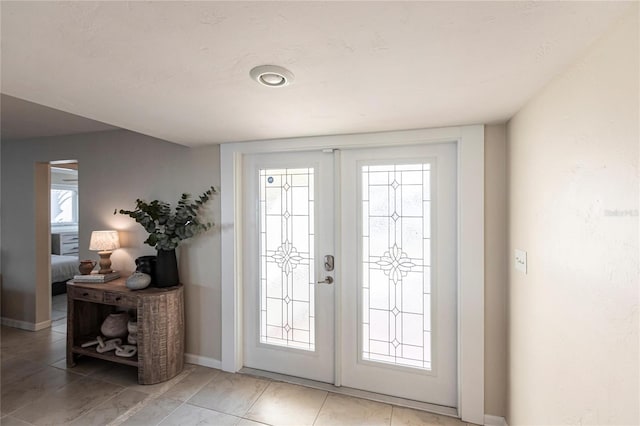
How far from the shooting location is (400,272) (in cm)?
222

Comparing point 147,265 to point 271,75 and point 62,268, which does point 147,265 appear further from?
point 62,268

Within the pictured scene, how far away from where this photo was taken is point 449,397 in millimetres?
2117

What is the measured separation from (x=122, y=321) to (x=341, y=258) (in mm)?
2241

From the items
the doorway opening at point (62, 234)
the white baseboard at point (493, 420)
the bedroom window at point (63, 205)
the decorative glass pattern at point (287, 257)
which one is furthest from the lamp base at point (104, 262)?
the bedroom window at point (63, 205)

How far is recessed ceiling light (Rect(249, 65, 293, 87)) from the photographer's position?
1160 millimetres

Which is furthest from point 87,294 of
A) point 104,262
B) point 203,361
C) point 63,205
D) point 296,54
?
point 63,205

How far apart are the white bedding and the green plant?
3495mm

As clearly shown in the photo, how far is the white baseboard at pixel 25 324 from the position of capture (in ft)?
11.5

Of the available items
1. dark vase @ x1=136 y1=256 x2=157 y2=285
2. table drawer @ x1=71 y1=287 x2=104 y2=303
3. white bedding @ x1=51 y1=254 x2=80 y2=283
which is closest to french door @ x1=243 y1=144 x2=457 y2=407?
dark vase @ x1=136 y1=256 x2=157 y2=285

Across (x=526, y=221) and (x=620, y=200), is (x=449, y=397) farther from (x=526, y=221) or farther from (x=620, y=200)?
(x=620, y=200)

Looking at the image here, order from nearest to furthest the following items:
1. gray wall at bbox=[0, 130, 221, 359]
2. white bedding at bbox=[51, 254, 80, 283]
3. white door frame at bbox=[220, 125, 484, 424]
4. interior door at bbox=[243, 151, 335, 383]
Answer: white door frame at bbox=[220, 125, 484, 424]
interior door at bbox=[243, 151, 335, 383]
gray wall at bbox=[0, 130, 221, 359]
white bedding at bbox=[51, 254, 80, 283]

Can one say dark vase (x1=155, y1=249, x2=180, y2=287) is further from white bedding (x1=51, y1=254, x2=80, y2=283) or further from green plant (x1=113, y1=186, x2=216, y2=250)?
white bedding (x1=51, y1=254, x2=80, y2=283)

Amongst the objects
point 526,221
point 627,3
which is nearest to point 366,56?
point 627,3

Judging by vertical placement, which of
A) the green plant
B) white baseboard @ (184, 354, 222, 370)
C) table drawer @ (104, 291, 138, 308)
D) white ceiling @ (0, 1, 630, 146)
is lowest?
white baseboard @ (184, 354, 222, 370)
